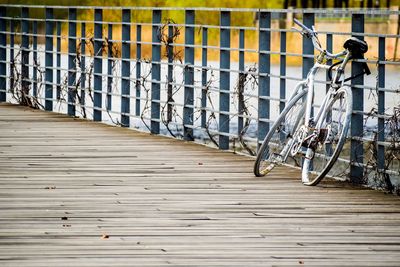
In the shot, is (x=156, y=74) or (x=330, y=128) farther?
(x=156, y=74)

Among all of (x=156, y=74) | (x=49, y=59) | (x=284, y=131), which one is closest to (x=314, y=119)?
(x=284, y=131)

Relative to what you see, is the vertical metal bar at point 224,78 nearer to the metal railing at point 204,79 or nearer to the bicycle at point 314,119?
the metal railing at point 204,79

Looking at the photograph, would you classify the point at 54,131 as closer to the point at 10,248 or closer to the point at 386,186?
the point at 386,186

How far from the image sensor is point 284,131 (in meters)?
9.95

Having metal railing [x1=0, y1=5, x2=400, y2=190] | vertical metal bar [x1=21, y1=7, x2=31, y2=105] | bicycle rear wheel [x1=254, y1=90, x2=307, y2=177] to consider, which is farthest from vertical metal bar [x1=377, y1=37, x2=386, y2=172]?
vertical metal bar [x1=21, y1=7, x2=31, y2=105]

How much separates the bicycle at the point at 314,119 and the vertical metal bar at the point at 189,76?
3.33m

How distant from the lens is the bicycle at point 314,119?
945cm

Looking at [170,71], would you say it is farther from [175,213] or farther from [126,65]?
[175,213]

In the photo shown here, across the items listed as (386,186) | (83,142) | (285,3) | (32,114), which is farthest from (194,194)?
(285,3)

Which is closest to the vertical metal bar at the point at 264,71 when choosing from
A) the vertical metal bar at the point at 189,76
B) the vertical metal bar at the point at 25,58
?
the vertical metal bar at the point at 189,76

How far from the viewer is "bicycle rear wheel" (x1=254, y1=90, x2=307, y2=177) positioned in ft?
32.2

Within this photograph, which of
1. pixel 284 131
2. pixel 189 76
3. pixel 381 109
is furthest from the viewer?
pixel 189 76

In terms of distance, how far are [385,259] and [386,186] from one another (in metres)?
3.04

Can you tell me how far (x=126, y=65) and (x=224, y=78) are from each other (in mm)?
2712
